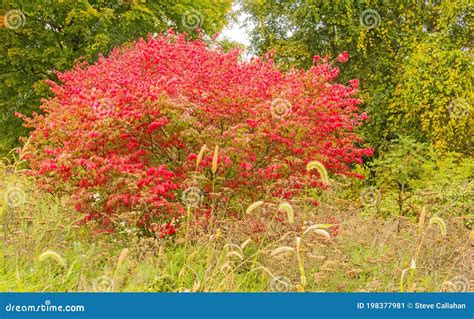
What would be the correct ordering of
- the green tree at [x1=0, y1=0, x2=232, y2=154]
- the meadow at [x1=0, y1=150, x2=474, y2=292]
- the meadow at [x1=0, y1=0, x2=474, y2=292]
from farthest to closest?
the green tree at [x1=0, y1=0, x2=232, y2=154]
the meadow at [x1=0, y1=0, x2=474, y2=292]
the meadow at [x1=0, y1=150, x2=474, y2=292]

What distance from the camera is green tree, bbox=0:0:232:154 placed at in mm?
17875

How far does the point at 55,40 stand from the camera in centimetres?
1886

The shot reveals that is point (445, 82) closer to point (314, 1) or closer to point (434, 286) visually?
point (314, 1)

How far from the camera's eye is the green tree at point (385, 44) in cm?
1556

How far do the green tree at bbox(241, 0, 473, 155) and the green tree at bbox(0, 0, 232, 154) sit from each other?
376cm

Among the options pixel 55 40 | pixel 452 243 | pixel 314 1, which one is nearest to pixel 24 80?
pixel 55 40

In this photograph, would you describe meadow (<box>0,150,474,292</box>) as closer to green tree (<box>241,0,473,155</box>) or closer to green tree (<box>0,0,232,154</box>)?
green tree (<box>241,0,473,155</box>)

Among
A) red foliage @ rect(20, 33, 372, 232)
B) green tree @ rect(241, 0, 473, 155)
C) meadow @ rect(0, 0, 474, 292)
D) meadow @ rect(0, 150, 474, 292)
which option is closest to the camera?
meadow @ rect(0, 150, 474, 292)

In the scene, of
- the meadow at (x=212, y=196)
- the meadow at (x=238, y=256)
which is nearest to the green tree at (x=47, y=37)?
the meadow at (x=212, y=196)

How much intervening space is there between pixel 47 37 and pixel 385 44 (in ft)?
33.1

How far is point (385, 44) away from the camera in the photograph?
17766 millimetres

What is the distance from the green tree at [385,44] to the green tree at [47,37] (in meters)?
3.76

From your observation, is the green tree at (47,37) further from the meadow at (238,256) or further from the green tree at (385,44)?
the meadow at (238,256)

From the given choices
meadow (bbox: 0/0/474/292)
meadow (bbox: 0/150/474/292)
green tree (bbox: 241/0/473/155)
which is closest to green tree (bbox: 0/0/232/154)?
green tree (bbox: 241/0/473/155)
